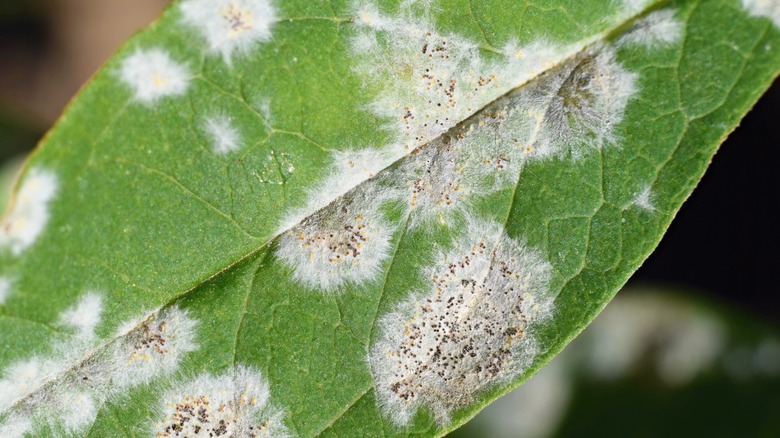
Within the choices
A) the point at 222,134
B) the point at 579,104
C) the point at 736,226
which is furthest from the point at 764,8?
the point at 222,134

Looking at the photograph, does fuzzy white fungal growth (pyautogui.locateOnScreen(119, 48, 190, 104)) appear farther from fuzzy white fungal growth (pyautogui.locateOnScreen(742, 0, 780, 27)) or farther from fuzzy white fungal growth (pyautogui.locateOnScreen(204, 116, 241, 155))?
fuzzy white fungal growth (pyautogui.locateOnScreen(742, 0, 780, 27))

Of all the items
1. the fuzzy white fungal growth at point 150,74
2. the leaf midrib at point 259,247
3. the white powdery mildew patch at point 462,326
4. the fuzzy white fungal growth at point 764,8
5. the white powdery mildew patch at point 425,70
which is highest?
the fuzzy white fungal growth at point 150,74

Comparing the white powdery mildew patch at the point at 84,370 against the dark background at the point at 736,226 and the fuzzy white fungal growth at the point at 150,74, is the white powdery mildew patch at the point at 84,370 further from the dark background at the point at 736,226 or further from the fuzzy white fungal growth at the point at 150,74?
the dark background at the point at 736,226

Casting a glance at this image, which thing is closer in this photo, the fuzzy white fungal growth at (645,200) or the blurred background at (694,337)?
the fuzzy white fungal growth at (645,200)

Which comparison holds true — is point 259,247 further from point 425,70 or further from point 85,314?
point 425,70

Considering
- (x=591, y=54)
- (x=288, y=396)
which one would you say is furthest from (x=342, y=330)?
(x=591, y=54)

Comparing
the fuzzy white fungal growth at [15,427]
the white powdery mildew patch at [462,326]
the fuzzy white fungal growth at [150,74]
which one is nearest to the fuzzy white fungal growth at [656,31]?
the white powdery mildew patch at [462,326]
